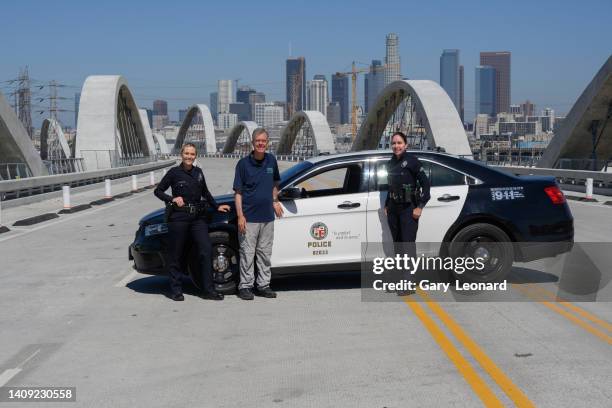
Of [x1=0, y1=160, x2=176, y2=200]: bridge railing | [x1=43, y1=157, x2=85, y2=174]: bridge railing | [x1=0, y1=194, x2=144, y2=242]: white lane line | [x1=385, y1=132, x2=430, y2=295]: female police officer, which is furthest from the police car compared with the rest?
[x1=43, y1=157, x2=85, y2=174]: bridge railing

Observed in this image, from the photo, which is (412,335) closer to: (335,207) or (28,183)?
(335,207)

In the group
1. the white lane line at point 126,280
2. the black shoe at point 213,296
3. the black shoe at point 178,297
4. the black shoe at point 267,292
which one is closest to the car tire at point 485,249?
the black shoe at point 267,292

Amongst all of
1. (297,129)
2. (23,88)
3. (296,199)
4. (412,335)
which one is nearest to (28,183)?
(296,199)

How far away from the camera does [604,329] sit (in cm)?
691

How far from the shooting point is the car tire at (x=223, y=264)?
8.69m

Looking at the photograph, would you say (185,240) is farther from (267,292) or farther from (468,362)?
(468,362)

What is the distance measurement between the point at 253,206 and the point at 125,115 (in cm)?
6556

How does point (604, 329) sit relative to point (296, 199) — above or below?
below

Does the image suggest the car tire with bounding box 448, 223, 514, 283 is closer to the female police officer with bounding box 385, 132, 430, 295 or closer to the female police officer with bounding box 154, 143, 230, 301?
the female police officer with bounding box 385, 132, 430, 295

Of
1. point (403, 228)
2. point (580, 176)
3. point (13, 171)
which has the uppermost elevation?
point (403, 228)

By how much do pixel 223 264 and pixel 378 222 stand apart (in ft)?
5.59

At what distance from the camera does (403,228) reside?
845 centimetres

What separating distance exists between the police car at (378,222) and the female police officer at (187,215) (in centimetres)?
25

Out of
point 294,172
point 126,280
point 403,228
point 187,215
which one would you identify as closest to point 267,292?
point 187,215
